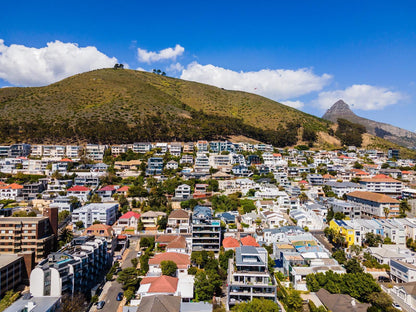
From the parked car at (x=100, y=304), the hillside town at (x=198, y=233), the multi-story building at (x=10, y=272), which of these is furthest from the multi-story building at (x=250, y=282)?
the multi-story building at (x=10, y=272)

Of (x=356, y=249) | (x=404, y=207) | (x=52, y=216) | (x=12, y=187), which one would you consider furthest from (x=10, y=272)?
(x=404, y=207)

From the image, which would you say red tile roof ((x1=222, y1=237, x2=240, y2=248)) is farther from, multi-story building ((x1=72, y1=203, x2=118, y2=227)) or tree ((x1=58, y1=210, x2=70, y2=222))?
tree ((x1=58, y1=210, x2=70, y2=222))

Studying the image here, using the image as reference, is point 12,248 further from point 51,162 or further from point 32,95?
point 32,95

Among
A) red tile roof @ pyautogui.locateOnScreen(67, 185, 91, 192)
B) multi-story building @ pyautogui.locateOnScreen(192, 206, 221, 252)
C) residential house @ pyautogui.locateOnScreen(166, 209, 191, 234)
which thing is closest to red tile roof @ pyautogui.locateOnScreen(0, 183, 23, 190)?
red tile roof @ pyautogui.locateOnScreen(67, 185, 91, 192)

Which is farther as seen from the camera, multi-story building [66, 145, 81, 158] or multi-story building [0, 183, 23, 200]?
→ multi-story building [66, 145, 81, 158]

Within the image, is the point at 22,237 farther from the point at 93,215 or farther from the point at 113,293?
the point at 113,293

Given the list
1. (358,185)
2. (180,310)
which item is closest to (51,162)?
(180,310)
